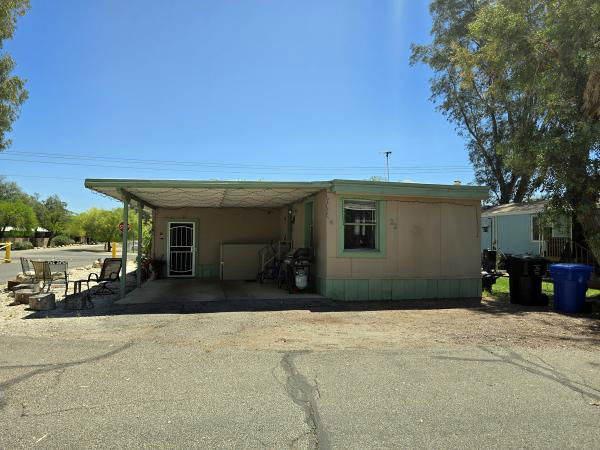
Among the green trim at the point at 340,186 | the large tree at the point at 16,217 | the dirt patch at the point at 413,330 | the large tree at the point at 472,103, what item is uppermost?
the large tree at the point at 472,103

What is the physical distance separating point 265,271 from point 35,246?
5535 cm

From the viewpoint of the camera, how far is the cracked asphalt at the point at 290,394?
3658mm

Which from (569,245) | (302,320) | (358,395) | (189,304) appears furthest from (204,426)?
(569,245)

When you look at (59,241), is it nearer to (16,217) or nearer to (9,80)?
(16,217)

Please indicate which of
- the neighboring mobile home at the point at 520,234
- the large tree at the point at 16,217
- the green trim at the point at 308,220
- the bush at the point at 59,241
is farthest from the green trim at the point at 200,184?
the bush at the point at 59,241

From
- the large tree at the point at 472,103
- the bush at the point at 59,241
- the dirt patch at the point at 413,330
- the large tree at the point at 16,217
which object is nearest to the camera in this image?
the dirt patch at the point at 413,330

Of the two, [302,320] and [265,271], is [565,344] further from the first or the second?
[265,271]

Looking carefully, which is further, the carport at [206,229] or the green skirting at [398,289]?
the carport at [206,229]

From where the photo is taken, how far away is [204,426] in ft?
12.6

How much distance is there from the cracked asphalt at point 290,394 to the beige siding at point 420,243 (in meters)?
4.31

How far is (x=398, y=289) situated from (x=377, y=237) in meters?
1.37

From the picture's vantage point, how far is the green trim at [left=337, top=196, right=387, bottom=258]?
1112 centimetres

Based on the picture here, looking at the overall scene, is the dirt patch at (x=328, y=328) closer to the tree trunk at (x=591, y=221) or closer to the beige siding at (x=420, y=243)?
the beige siding at (x=420, y=243)

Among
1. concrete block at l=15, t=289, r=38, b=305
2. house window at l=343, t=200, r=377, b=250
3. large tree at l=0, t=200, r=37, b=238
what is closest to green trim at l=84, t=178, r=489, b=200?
house window at l=343, t=200, r=377, b=250
